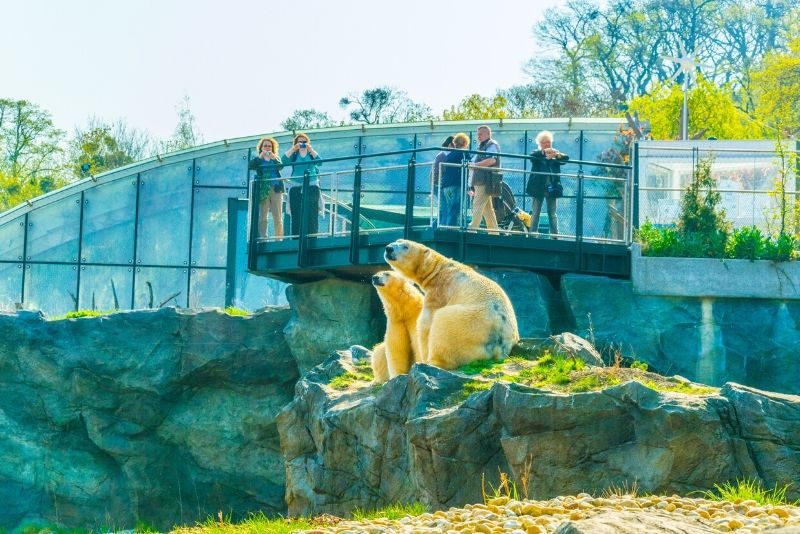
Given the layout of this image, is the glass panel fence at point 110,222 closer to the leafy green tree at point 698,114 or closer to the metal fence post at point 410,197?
the metal fence post at point 410,197

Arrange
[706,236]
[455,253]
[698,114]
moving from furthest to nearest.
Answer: [698,114], [706,236], [455,253]

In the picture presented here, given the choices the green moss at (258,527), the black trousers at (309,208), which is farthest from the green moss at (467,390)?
the black trousers at (309,208)

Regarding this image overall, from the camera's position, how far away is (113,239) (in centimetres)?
3372

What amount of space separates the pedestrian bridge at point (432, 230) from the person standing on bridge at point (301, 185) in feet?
0.32

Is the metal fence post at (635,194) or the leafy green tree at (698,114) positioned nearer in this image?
the metal fence post at (635,194)

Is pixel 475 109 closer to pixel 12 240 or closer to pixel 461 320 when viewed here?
pixel 12 240

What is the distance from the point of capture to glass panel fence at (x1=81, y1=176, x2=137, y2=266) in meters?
33.7

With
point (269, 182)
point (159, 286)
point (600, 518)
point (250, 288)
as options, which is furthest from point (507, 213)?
point (600, 518)

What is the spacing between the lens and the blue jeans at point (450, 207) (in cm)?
2345

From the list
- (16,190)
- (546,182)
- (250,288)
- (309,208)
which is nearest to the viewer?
(546,182)

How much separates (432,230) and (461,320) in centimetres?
779

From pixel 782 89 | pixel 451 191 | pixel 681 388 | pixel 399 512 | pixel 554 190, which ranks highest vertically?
pixel 782 89

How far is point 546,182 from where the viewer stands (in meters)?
23.9

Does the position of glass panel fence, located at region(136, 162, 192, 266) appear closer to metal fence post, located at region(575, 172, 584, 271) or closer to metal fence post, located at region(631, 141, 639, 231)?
metal fence post, located at region(575, 172, 584, 271)
